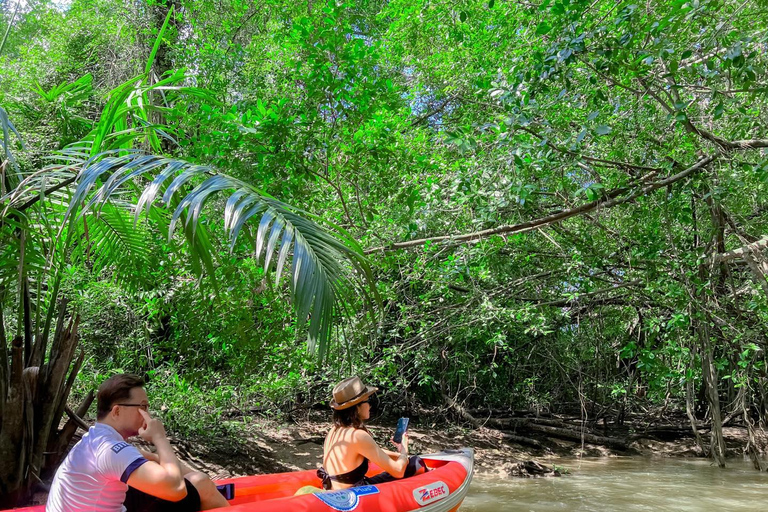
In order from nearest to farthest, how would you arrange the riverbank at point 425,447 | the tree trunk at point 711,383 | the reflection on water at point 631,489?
1. the reflection on water at point 631,489
2. the tree trunk at point 711,383
3. the riverbank at point 425,447

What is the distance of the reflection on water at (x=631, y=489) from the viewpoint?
20.4 feet

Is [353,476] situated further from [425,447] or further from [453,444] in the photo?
[453,444]

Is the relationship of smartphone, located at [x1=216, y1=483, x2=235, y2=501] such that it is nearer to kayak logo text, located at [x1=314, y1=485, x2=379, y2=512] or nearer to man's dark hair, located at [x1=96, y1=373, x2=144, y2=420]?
kayak logo text, located at [x1=314, y1=485, x2=379, y2=512]

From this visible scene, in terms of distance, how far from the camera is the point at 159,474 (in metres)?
2.42

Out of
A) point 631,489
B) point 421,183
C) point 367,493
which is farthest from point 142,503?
point 631,489

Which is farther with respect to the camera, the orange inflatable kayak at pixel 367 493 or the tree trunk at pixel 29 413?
the tree trunk at pixel 29 413

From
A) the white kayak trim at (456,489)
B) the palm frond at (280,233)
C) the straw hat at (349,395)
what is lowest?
the white kayak trim at (456,489)

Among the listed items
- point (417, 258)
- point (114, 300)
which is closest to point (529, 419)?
point (417, 258)

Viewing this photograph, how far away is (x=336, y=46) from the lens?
5.23m

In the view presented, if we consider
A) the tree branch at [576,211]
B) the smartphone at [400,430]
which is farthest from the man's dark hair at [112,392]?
the tree branch at [576,211]

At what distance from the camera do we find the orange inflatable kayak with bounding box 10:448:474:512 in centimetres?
343

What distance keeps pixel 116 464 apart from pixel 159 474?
168 millimetres

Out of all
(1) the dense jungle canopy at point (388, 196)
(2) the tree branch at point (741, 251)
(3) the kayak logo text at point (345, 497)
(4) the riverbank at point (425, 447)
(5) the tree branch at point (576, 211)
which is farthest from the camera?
(4) the riverbank at point (425, 447)

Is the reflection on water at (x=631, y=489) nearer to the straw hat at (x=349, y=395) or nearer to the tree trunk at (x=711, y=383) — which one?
the tree trunk at (x=711, y=383)
